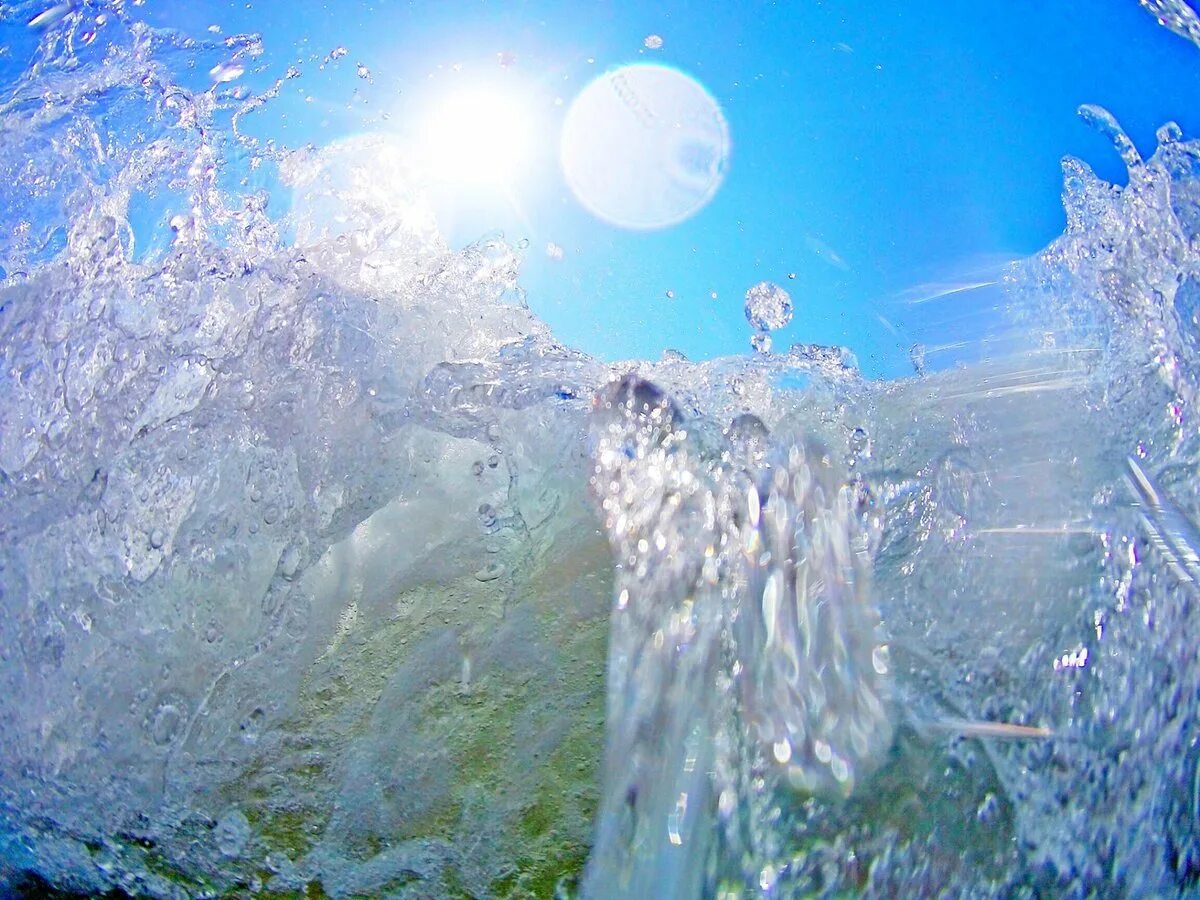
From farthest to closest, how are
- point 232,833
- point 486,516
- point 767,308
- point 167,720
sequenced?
point 767,308, point 486,516, point 167,720, point 232,833

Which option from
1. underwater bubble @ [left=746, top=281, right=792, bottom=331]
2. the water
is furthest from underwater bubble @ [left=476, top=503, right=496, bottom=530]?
underwater bubble @ [left=746, top=281, right=792, bottom=331]

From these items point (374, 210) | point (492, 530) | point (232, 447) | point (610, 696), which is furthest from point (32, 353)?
point (610, 696)

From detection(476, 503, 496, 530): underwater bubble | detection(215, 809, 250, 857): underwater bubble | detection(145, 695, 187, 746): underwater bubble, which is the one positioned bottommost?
detection(215, 809, 250, 857): underwater bubble

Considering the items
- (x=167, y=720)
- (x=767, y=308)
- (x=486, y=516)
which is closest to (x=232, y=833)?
(x=167, y=720)

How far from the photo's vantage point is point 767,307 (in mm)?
3662

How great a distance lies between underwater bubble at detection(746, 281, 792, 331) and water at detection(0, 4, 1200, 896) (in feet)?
2.84

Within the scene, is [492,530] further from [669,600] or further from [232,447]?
[232,447]

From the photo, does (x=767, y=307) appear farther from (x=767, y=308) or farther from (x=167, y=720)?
(x=167, y=720)

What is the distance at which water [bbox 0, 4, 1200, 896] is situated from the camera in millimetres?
1747

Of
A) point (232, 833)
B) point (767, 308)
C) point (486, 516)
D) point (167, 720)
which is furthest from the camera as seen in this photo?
point (767, 308)

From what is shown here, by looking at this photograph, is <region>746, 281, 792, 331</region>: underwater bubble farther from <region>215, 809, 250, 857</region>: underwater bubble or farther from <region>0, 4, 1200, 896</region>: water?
<region>215, 809, 250, 857</region>: underwater bubble

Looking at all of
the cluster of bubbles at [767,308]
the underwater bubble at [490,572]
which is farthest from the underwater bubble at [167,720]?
the cluster of bubbles at [767,308]

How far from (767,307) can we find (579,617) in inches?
83.2

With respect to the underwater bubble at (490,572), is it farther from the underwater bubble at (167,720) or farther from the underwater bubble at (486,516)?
the underwater bubble at (167,720)
